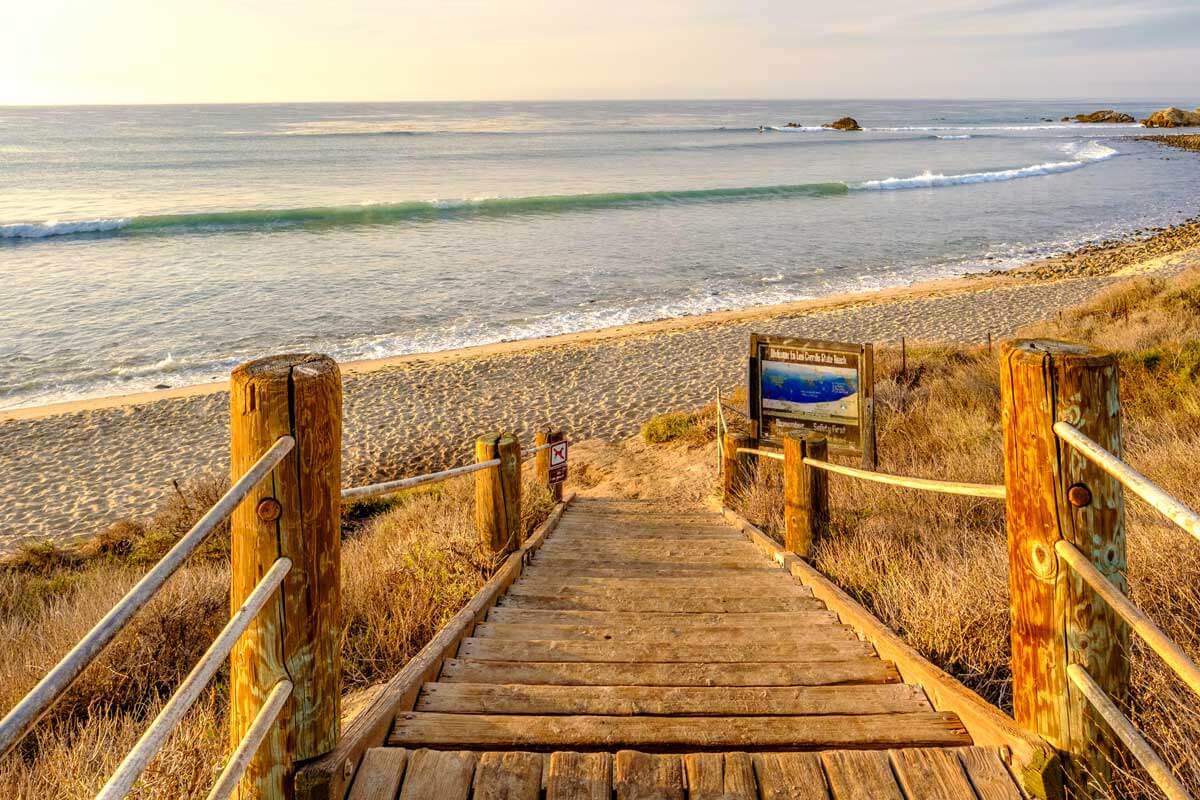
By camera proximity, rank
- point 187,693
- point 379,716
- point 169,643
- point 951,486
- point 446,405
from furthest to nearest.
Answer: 1. point 446,405
2. point 169,643
3. point 951,486
4. point 379,716
5. point 187,693

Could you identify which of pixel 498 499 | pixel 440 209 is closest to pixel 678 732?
pixel 498 499

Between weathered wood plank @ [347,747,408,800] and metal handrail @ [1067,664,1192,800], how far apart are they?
6.40 ft

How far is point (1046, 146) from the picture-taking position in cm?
7794

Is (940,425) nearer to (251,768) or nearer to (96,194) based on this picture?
(251,768)

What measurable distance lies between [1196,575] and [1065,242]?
1257 inches

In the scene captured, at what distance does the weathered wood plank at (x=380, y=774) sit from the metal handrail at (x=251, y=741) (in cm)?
32

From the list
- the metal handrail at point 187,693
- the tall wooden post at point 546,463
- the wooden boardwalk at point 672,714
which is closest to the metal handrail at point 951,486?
the wooden boardwalk at point 672,714

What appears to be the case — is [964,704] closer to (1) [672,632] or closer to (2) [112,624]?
(1) [672,632]

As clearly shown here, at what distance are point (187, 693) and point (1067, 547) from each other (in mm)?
2277

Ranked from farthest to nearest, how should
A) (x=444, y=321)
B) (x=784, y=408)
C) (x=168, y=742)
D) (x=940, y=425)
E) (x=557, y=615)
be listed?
1. (x=444, y=321)
2. (x=940, y=425)
3. (x=784, y=408)
4. (x=557, y=615)
5. (x=168, y=742)

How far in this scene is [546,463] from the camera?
837cm

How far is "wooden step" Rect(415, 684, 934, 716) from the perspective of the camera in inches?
112

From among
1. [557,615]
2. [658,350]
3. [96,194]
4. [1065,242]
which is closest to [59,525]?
[557,615]

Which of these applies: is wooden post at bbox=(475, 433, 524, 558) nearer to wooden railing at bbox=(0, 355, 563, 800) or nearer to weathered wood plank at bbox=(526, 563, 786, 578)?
weathered wood plank at bbox=(526, 563, 786, 578)
